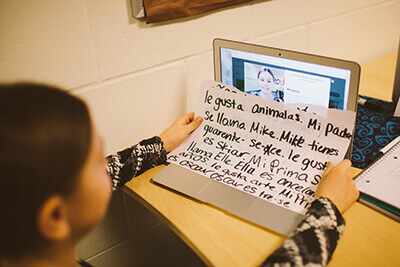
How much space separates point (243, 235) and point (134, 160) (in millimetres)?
365

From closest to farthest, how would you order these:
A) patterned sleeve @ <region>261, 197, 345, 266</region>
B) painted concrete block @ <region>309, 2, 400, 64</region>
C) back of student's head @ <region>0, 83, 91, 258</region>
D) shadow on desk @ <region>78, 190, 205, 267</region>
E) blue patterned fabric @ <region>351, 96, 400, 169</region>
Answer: back of student's head @ <region>0, 83, 91, 258</region> → patterned sleeve @ <region>261, 197, 345, 266</region> → blue patterned fabric @ <region>351, 96, 400, 169</region> → shadow on desk @ <region>78, 190, 205, 267</region> → painted concrete block @ <region>309, 2, 400, 64</region>

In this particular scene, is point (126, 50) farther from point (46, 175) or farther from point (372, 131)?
point (372, 131)

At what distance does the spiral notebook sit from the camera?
0.77m

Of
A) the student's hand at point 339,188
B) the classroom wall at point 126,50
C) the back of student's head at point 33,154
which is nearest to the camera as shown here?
the back of student's head at point 33,154

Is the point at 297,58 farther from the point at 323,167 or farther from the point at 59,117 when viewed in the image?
the point at 59,117

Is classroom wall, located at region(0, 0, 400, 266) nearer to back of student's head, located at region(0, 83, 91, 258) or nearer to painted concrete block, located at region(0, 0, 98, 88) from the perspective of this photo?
painted concrete block, located at region(0, 0, 98, 88)

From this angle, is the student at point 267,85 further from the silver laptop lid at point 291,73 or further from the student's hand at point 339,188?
the student's hand at point 339,188

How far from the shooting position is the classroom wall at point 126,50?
35.0 inches

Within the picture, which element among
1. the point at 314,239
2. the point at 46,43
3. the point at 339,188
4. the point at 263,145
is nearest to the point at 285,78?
the point at 263,145

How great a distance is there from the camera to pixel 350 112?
0.80m

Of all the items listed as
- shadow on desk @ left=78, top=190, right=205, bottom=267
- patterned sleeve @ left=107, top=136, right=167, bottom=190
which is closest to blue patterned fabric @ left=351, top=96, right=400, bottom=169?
patterned sleeve @ left=107, top=136, right=167, bottom=190

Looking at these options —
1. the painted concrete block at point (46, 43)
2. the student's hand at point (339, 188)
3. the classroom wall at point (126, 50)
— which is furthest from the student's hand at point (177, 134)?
the student's hand at point (339, 188)

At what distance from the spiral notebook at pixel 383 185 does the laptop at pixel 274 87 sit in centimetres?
8

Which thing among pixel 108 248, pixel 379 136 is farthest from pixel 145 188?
pixel 379 136
